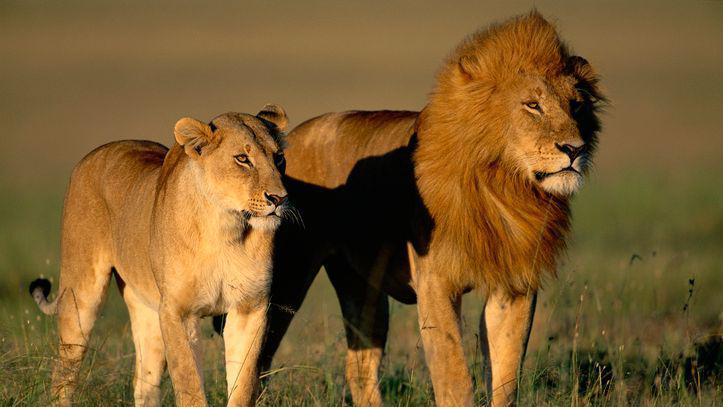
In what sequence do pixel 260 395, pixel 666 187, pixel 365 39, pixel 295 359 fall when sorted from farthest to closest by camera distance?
pixel 365 39
pixel 666 187
pixel 295 359
pixel 260 395

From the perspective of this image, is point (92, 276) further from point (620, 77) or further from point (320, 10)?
point (320, 10)

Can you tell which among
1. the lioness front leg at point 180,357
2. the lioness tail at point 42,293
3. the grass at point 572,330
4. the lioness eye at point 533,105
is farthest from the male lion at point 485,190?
the lioness tail at point 42,293

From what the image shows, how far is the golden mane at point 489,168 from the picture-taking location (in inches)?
232

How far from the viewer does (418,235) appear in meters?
6.11

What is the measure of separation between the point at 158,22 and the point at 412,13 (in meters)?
11.0

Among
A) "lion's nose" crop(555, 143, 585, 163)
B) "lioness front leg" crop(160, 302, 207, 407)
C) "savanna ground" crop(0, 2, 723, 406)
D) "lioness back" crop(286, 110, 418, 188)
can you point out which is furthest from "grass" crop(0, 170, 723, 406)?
"lioness back" crop(286, 110, 418, 188)

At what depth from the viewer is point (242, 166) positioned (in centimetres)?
546

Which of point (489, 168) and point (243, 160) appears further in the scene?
point (489, 168)

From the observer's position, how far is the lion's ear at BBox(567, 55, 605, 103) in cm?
600

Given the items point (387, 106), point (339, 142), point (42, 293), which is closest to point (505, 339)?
point (339, 142)

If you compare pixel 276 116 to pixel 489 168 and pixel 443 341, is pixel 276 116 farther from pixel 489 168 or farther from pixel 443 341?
pixel 443 341

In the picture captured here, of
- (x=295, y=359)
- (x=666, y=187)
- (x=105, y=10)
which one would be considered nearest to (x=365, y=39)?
(x=105, y=10)

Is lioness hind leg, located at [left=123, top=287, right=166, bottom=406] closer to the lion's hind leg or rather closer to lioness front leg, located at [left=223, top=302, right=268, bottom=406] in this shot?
the lion's hind leg

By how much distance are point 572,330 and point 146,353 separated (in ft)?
9.86
